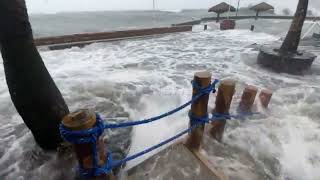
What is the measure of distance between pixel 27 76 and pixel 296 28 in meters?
7.89

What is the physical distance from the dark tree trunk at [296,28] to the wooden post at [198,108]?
615 centimetres

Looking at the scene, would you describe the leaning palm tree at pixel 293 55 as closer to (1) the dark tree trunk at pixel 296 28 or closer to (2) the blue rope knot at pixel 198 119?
(1) the dark tree trunk at pixel 296 28

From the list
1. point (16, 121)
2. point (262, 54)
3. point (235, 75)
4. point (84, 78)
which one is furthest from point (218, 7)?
point (16, 121)

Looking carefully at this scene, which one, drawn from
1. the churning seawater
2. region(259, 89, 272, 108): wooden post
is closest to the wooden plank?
the churning seawater

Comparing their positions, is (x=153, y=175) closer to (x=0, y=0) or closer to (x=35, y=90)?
(x=35, y=90)

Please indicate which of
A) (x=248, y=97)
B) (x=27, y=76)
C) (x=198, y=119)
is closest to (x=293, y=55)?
(x=248, y=97)

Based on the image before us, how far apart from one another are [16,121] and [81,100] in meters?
1.51

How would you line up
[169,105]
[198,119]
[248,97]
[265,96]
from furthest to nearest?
[169,105] → [265,96] → [248,97] → [198,119]

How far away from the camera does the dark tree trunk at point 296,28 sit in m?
7.41

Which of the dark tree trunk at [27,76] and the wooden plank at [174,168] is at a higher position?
the dark tree trunk at [27,76]

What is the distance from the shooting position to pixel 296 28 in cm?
760

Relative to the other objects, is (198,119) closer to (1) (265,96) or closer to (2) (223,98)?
(2) (223,98)

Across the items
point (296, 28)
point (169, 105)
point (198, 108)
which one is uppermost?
point (296, 28)

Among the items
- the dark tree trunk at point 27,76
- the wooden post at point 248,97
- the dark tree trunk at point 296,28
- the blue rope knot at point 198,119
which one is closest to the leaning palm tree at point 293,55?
the dark tree trunk at point 296,28
